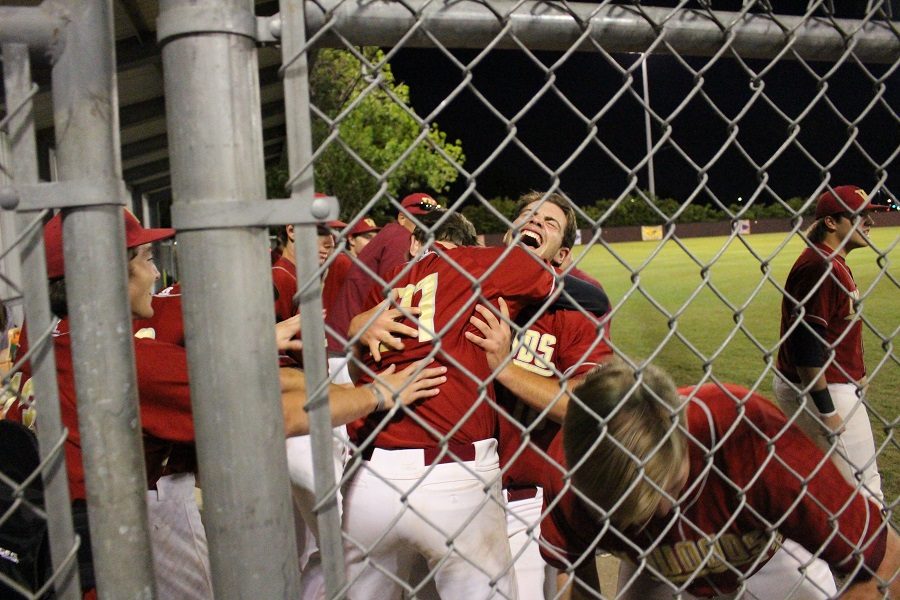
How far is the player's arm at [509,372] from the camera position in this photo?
253 cm

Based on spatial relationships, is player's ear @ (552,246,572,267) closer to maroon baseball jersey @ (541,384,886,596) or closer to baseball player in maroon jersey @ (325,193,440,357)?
baseball player in maroon jersey @ (325,193,440,357)

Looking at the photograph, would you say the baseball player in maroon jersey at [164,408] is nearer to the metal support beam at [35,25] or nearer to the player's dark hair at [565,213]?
the metal support beam at [35,25]

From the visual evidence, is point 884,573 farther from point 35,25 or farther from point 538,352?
point 35,25

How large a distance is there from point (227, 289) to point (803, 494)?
1.48m

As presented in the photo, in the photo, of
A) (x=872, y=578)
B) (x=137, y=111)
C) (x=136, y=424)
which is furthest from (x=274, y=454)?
(x=137, y=111)

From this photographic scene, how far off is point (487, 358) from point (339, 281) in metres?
2.46

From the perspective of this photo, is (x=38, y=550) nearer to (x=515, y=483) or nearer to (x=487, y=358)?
(x=487, y=358)

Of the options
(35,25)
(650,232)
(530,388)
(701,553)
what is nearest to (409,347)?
(530,388)

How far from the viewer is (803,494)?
182 cm

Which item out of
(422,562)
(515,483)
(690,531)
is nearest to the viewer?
(690,531)

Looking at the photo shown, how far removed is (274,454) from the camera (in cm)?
111

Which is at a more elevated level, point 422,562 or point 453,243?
point 453,243

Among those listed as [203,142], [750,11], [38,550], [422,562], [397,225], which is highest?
[750,11]

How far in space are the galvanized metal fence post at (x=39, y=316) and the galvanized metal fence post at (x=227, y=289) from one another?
0.19m
